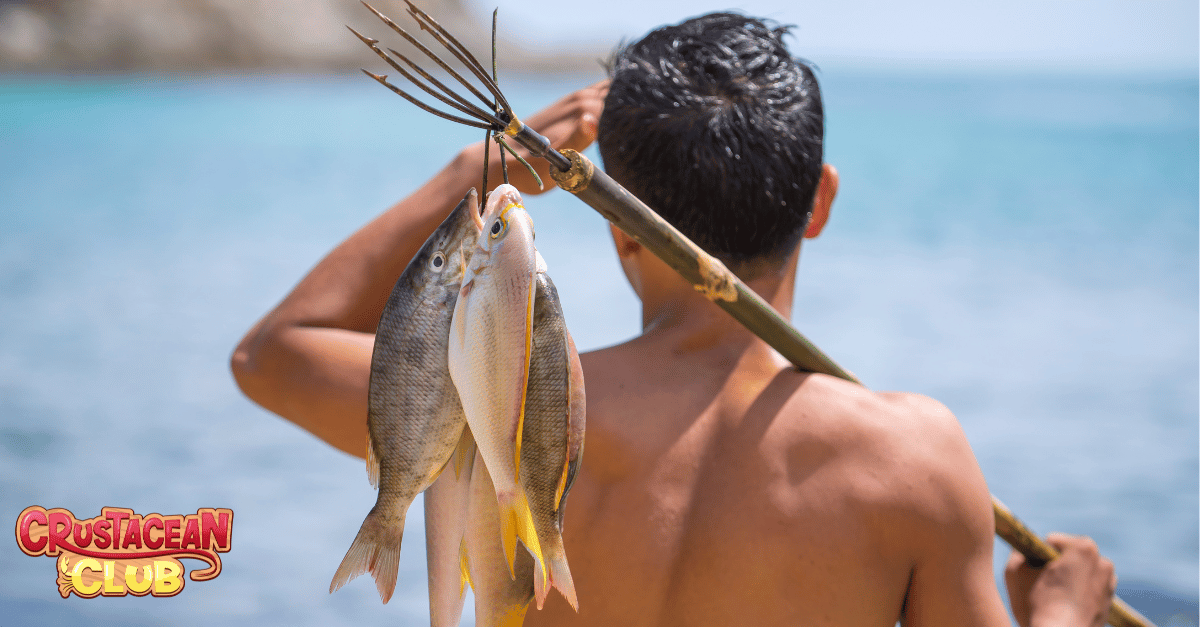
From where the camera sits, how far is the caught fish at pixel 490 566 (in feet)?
3.59

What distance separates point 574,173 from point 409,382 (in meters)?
0.30

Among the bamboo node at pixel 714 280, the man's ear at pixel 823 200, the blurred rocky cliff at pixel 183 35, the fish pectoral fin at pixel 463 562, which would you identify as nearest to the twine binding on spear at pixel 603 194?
the bamboo node at pixel 714 280

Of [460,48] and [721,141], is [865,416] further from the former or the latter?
[460,48]

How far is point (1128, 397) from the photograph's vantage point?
31.1ft

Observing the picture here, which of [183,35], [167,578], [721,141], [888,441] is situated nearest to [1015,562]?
[888,441]

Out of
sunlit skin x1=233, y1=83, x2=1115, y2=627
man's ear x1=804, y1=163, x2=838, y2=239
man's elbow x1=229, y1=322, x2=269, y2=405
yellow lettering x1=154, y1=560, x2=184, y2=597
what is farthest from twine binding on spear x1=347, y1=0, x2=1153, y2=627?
yellow lettering x1=154, y1=560, x2=184, y2=597

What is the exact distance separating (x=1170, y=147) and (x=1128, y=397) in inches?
818

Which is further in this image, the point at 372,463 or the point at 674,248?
the point at 674,248

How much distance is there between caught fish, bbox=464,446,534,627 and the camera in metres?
1.10

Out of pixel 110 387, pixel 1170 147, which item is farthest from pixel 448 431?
pixel 1170 147

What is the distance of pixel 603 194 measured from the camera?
3.82 feet

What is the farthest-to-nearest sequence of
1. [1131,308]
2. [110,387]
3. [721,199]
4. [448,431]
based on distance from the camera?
[1131,308]
[110,387]
[721,199]
[448,431]

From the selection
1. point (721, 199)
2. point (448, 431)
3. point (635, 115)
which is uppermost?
point (635, 115)

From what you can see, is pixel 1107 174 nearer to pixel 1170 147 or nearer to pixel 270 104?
pixel 1170 147
